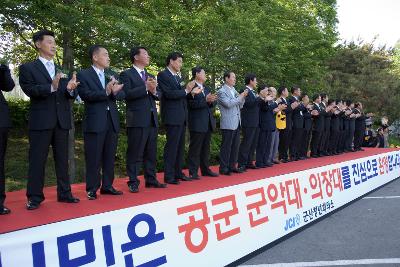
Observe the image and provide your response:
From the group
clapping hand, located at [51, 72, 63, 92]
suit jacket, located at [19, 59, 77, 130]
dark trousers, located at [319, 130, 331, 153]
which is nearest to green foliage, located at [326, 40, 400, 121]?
dark trousers, located at [319, 130, 331, 153]

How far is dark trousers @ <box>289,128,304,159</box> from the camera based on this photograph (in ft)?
31.6

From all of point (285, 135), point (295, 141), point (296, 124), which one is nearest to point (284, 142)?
point (285, 135)

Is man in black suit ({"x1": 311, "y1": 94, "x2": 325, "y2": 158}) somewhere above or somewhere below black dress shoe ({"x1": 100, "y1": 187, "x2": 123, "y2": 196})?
above

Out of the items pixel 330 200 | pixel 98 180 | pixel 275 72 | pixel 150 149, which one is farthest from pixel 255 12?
pixel 98 180

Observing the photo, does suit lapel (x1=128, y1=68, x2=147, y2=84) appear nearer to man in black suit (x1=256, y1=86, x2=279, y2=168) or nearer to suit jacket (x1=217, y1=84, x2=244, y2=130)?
suit jacket (x1=217, y1=84, x2=244, y2=130)

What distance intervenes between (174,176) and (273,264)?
2189mm

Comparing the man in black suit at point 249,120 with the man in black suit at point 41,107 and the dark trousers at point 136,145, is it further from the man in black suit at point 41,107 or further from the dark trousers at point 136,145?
the man in black suit at point 41,107

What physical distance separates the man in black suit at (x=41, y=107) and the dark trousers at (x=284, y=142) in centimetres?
603

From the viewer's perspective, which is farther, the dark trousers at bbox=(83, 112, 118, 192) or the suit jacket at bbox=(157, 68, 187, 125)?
the suit jacket at bbox=(157, 68, 187, 125)

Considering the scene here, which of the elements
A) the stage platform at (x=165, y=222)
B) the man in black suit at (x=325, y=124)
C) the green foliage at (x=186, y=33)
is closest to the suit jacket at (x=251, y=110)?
the stage platform at (x=165, y=222)

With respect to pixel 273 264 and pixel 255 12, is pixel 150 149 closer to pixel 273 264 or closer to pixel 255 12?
pixel 273 264

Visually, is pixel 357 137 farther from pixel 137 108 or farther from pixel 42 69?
pixel 42 69

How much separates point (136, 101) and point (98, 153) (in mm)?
864

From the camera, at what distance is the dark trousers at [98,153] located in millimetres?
4629
